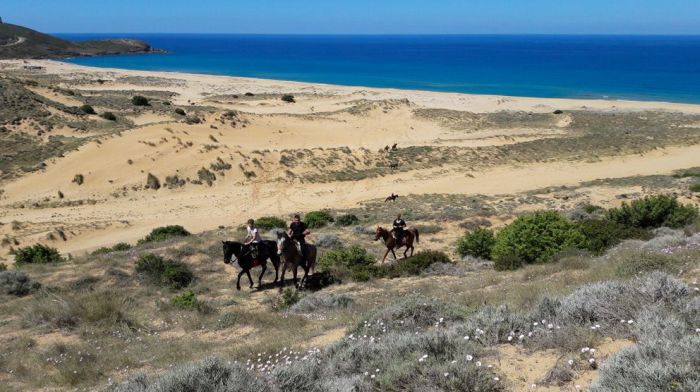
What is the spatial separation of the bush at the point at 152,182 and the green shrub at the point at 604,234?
2288 centimetres

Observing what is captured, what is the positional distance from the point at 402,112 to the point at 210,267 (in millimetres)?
43443

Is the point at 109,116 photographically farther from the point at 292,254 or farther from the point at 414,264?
the point at 414,264

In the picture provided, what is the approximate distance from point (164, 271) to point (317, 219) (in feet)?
29.6

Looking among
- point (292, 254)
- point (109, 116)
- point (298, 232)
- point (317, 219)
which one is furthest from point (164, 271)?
point (109, 116)

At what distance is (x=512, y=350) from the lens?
670 centimetres

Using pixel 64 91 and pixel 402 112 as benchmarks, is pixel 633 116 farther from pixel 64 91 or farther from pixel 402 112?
pixel 64 91

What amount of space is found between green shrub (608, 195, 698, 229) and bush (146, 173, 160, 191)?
23466 mm

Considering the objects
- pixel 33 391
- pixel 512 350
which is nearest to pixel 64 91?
pixel 33 391

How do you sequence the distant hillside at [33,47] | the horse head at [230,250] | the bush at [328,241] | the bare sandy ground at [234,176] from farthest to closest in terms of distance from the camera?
1. the distant hillside at [33,47]
2. the bare sandy ground at [234,176]
3. the bush at [328,241]
4. the horse head at [230,250]

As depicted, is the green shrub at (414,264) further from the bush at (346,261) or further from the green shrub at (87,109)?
the green shrub at (87,109)

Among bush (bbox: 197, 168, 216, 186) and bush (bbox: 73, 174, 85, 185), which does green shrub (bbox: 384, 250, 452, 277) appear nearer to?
bush (bbox: 197, 168, 216, 186)

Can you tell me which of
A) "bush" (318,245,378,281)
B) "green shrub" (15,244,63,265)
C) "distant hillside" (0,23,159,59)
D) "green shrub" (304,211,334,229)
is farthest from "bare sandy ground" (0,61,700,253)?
"distant hillside" (0,23,159,59)

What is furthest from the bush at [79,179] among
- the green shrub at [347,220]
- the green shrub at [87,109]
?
the green shrub at [87,109]

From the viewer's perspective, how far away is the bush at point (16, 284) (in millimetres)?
14617
